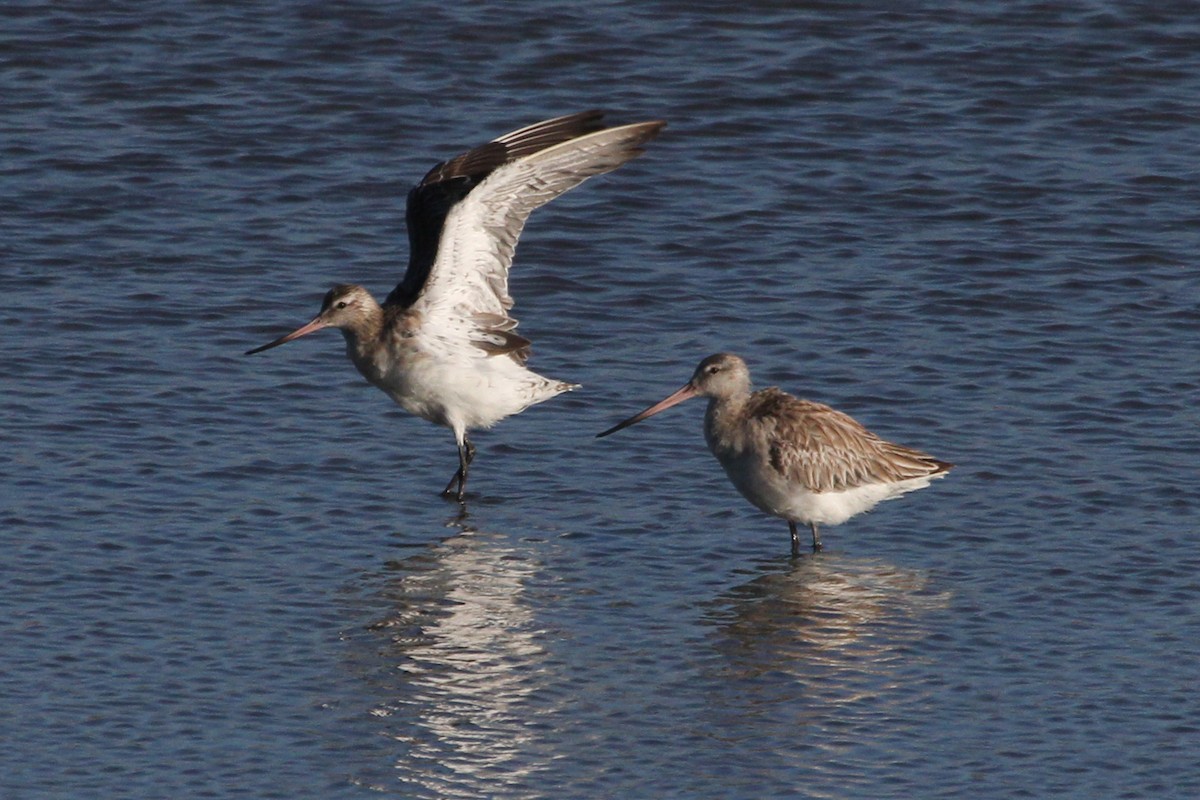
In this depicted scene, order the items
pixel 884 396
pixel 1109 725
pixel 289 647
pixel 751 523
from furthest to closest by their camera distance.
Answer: pixel 884 396 → pixel 751 523 → pixel 289 647 → pixel 1109 725

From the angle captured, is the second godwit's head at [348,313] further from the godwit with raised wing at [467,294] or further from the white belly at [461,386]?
the white belly at [461,386]

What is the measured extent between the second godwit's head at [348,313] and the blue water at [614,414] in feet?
1.99

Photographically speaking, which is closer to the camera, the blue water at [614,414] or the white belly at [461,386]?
the blue water at [614,414]

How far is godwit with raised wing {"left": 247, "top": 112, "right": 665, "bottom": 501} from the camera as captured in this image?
12.1 m

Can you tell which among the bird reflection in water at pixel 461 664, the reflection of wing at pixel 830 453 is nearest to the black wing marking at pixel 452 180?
the bird reflection in water at pixel 461 664

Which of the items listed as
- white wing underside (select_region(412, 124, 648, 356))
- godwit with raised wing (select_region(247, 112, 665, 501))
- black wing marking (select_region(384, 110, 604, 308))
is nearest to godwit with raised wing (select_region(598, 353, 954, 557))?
godwit with raised wing (select_region(247, 112, 665, 501))

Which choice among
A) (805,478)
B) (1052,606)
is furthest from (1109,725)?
(805,478)

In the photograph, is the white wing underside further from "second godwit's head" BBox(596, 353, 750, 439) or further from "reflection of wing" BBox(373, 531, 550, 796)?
"reflection of wing" BBox(373, 531, 550, 796)

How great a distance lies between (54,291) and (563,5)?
7.27 metres

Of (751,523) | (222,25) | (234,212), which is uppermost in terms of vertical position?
(222,25)

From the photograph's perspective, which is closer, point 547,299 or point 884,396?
point 884,396

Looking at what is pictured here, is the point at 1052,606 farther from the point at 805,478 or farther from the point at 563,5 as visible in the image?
the point at 563,5

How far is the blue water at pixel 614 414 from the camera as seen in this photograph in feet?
27.9

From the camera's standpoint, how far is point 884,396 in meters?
12.9
